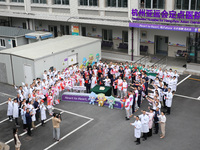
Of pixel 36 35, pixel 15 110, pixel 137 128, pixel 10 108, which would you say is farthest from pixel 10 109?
pixel 36 35

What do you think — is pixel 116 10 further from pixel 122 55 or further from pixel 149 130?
pixel 149 130

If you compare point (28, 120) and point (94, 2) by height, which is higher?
point (94, 2)

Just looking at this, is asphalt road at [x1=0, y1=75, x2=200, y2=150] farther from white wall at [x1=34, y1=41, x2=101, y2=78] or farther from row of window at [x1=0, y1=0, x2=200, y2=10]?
row of window at [x1=0, y1=0, x2=200, y2=10]

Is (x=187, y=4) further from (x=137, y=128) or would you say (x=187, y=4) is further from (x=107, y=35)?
(x=137, y=128)

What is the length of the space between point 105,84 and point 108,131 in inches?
227

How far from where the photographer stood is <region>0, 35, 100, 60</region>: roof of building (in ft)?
74.5

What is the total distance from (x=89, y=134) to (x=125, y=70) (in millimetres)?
7764

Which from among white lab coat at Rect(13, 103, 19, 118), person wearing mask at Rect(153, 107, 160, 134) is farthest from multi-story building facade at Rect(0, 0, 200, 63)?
white lab coat at Rect(13, 103, 19, 118)

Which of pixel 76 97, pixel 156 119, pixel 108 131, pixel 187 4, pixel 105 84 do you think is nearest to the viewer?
pixel 156 119

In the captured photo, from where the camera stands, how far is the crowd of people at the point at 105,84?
16156 millimetres

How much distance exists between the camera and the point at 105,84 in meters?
21.8

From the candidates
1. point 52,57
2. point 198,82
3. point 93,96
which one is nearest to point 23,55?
point 52,57

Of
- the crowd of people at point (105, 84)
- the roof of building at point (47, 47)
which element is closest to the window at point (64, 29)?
the roof of building at point (47, 47)

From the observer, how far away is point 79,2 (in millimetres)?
31188
